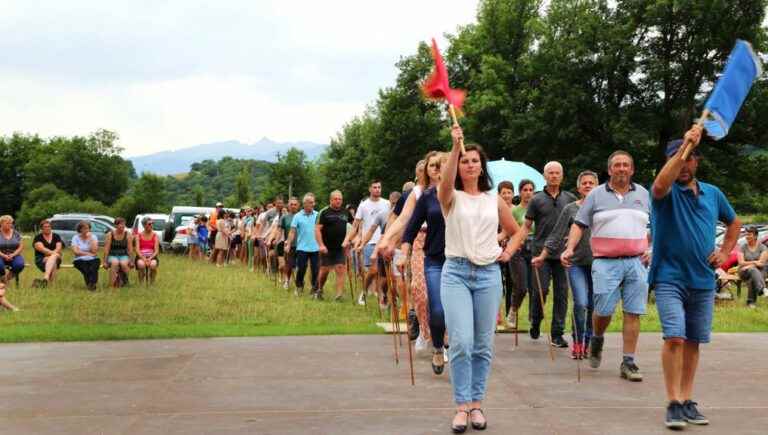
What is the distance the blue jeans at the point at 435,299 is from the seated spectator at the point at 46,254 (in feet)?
42.3

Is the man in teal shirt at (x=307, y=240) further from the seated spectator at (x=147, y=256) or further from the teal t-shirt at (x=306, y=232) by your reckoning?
the seated spectator at (x=147, y=256)

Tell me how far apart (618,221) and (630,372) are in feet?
4.28

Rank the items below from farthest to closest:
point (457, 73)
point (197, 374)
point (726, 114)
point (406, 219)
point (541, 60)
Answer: point (457, 73)
point (541, 60)
point (197, 374)
point (406, 219)
point (726, 114)

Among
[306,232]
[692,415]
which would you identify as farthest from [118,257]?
[692,415]

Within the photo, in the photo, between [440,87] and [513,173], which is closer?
[440,87]

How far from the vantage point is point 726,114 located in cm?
625

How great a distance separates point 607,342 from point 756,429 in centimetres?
465

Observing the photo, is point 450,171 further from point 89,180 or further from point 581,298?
point 89,180

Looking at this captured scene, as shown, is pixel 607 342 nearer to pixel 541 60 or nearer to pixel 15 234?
pixel 15 234

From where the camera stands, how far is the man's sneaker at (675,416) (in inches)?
252

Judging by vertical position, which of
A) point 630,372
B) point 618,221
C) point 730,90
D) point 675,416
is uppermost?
point 730,90

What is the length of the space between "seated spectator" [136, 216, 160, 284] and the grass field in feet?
1.16

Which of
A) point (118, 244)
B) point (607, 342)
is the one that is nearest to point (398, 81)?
point (118, 244)

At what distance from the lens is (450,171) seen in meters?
6.17
